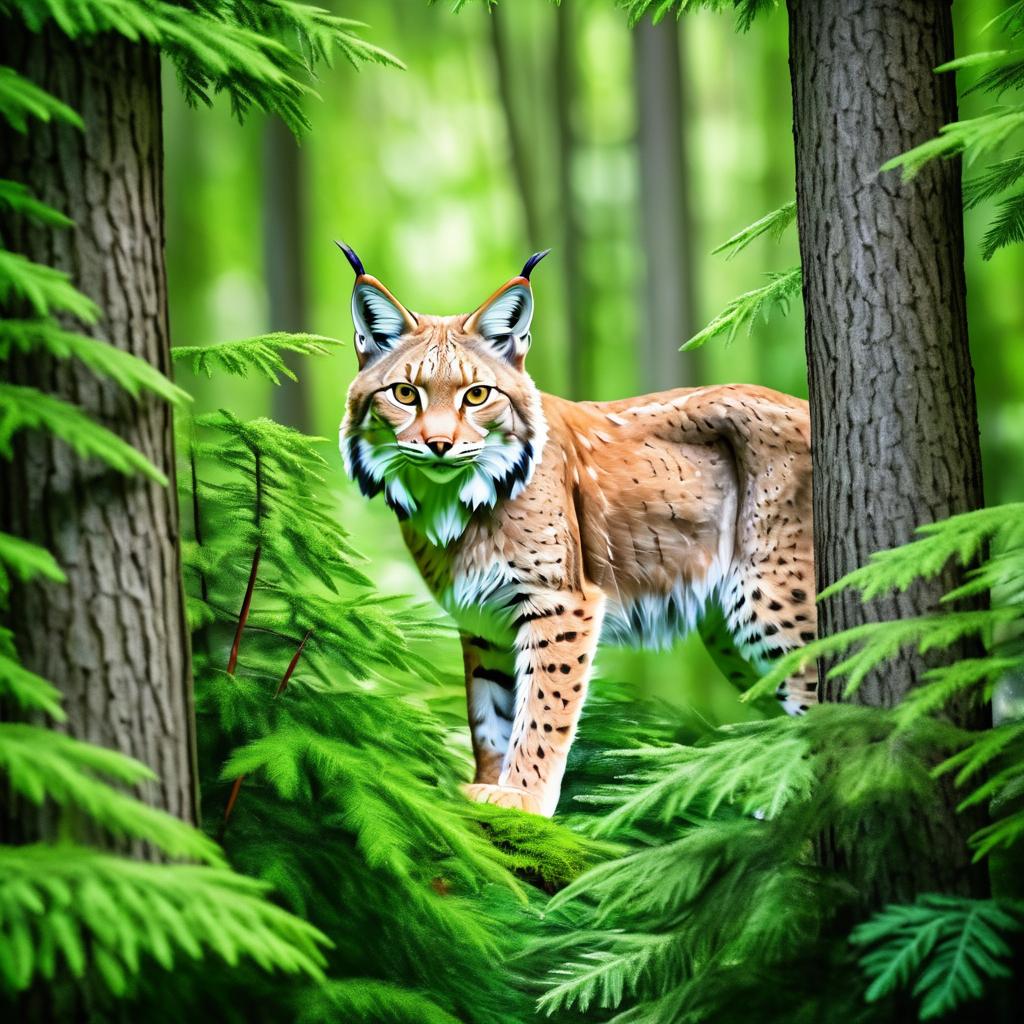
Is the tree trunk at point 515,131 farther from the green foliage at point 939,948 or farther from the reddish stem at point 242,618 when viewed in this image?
the green foliage at point 939,948

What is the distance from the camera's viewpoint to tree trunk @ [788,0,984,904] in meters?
2.96

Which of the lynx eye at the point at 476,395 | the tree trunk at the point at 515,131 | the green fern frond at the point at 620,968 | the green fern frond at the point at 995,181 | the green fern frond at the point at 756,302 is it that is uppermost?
the tree trunk at the point at 515,131

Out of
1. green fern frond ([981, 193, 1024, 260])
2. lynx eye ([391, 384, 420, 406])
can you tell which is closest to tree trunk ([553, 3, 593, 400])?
lynx eye ([391, 384, 420, 406])

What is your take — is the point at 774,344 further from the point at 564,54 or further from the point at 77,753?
the point at 77,753

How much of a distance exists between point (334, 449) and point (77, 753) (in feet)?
25.8

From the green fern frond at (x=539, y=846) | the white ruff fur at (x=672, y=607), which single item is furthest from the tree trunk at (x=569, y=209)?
the green fern frond at (x=539, y=846)

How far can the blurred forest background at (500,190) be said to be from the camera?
11031 mm

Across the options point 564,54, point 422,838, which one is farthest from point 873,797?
point 564,54

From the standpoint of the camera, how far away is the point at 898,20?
304cm

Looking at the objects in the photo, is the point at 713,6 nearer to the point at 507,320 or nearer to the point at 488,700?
the point at 507,320

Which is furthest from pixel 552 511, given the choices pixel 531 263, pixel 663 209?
pixel 663 209

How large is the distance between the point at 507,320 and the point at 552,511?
0.75 m

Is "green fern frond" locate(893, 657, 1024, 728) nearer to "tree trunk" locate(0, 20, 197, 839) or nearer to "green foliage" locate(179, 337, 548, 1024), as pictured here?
"green foliage" locate(179, 337, 548, 1024)

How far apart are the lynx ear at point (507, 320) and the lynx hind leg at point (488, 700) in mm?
→ 1170
